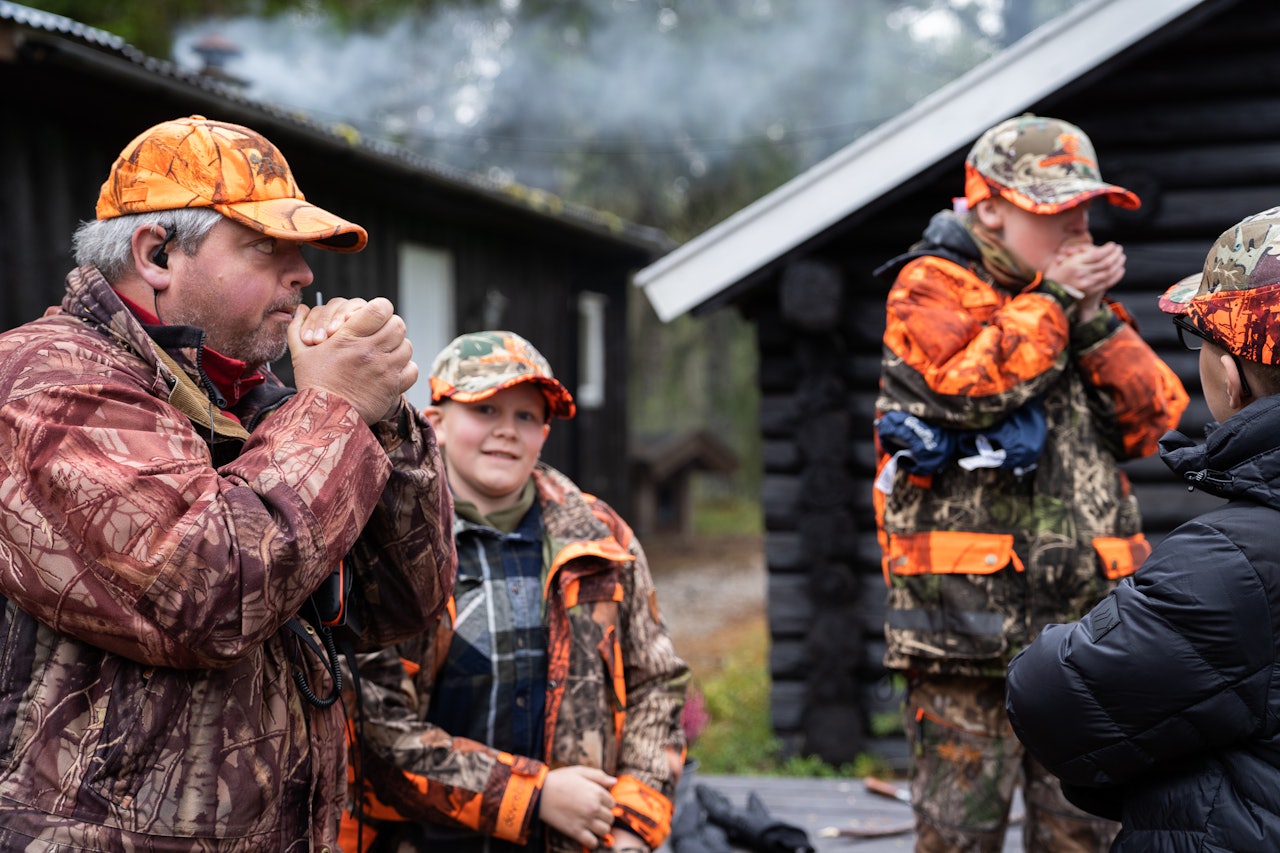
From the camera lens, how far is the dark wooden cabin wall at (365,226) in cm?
548

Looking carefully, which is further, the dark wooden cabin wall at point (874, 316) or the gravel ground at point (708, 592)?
the gravel ground at point (708, 592)

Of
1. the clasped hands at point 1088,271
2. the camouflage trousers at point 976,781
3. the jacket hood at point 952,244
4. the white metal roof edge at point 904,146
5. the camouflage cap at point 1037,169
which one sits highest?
the white metal roof edge at point 904,146

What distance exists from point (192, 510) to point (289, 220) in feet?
1.87

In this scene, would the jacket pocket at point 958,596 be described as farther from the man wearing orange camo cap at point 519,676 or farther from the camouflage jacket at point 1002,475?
the man wearing orange camo cap at point 519,676

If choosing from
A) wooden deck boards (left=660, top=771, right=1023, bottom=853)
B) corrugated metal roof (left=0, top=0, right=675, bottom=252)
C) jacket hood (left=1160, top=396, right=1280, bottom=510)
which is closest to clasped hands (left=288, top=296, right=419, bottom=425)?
jacket hood (left=1160, top=396, right=1280, bottom=510)

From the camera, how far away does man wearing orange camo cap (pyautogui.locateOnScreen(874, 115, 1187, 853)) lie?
10.1 feet

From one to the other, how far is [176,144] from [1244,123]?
512 cm

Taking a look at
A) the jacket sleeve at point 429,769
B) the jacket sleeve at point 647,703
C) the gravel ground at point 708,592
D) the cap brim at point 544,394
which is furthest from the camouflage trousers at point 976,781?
the gravel ground at point 708,592

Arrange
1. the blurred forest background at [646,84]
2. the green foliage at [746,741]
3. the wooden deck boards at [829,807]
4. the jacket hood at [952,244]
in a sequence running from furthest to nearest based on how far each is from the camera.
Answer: the blurred forest background at [646,84] < the green foliage at [746,741] < the wooden deck boards at [829,807] < the jacket hood at [952,244]

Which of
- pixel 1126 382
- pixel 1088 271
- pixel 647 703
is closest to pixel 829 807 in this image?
pixel 647 703

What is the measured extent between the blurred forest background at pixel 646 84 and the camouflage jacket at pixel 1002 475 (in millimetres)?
13213

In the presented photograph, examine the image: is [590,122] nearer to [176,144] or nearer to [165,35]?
[165,35]

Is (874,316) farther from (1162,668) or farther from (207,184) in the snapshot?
(207,184)

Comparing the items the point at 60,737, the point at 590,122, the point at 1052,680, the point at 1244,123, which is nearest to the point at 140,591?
the point at 60,737
